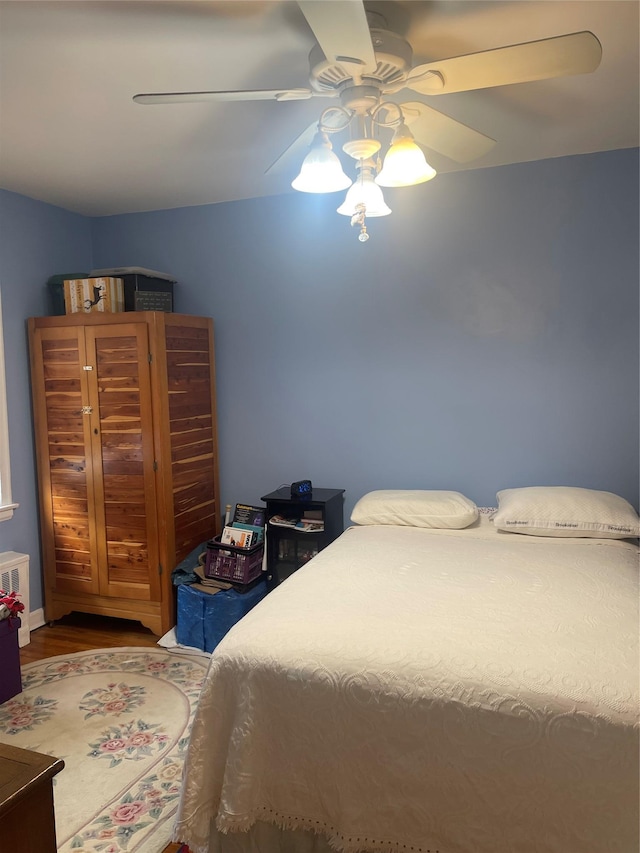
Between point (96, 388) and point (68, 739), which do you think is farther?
point (96, 388)

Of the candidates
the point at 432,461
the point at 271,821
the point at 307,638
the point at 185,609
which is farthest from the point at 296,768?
the point at 432,461

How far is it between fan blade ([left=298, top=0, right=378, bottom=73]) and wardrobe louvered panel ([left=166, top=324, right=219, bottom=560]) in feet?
6.75

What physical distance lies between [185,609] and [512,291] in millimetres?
2380

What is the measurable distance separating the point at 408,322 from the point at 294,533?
51.5 inches

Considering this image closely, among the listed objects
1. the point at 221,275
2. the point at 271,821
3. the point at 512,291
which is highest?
the point at 221,275

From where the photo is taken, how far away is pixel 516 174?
124 inches

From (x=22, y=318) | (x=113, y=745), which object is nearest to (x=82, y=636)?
(x=113, y=745)

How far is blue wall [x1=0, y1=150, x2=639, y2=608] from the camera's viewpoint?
3.09m

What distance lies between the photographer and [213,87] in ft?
7.22

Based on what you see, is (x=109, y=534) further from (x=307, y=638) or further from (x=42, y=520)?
(x=307, y=638)

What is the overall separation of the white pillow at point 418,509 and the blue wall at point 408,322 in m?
0.28

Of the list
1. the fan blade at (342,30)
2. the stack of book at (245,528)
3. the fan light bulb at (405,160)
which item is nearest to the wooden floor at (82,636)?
the stack of book at (245,528)

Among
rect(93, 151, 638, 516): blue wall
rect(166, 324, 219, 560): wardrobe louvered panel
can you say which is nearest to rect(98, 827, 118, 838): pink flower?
rect(166, 324, 219, 560): wardrobe louvered panel

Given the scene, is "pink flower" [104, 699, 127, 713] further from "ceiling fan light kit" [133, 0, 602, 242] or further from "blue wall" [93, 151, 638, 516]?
"ceiling fan light kit" [133, 0, 602, 242]
